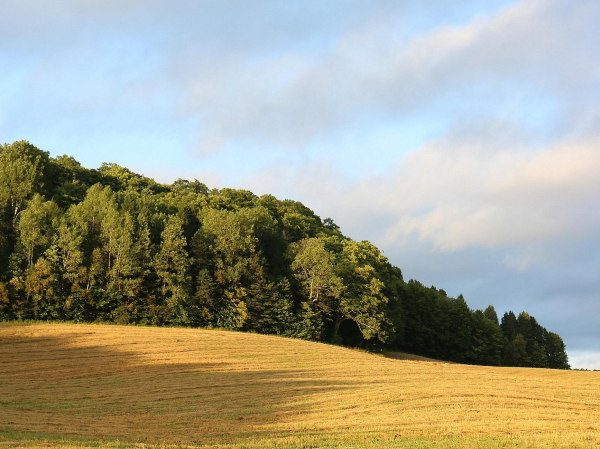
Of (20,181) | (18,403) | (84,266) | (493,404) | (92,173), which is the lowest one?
(18,403)

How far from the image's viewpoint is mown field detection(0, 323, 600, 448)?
66.1ft

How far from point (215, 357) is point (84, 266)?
65.4 feet

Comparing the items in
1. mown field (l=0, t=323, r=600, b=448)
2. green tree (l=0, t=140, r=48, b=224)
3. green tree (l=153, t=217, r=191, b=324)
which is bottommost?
mown field (l=0, t=323, r=600, b=448)

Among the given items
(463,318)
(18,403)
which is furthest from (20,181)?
(463,318)

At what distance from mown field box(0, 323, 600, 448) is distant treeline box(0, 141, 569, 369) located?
5.55m

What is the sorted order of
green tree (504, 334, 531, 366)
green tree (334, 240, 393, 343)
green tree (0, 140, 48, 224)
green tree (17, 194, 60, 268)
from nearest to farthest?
green tree (17, 194, 60, 268)
green tree (0, 140, 48, 224)
green tree (334, 240, 393, 343)
green tree (504, 334, 531, 366)

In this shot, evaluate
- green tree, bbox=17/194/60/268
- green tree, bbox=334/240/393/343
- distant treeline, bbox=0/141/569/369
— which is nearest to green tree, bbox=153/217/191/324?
distant treeline, bbox=0/141/569/369

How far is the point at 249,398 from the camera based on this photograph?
1164 inches

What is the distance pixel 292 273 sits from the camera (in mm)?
68625

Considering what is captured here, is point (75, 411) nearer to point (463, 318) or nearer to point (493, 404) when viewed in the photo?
point (493, 404)

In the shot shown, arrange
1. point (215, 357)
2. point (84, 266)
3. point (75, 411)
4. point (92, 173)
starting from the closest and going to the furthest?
point (75, 411) → point (215, 357) → point (84, 266) → point (92, 173)

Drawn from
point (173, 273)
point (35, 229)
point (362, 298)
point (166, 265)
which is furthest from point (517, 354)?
point (35, 229)

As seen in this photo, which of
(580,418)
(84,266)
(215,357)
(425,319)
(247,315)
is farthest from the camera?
(425,319)

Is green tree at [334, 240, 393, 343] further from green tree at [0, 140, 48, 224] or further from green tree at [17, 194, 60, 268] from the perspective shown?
green tree at [0, 140, 48, 224]
